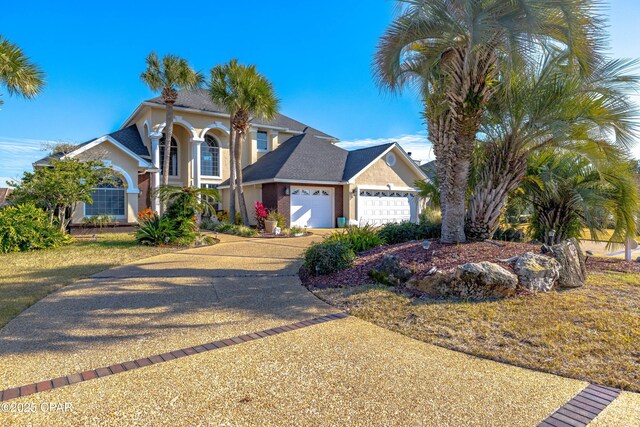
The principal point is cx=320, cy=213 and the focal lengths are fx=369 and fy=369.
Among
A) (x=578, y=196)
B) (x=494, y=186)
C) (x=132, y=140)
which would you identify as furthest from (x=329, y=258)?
(x=132, y=140)

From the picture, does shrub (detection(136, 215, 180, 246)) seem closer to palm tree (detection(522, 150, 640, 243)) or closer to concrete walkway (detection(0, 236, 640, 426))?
concrete walkway (detection(0, 236, 640, 426))

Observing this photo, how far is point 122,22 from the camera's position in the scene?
1531 centimetres

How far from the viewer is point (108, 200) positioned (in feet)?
61.0

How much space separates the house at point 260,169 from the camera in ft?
61.6

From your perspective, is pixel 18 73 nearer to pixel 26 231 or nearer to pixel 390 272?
pixel 26 231

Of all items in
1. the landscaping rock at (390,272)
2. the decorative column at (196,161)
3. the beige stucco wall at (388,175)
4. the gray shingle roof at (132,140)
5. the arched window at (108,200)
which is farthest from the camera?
the decorative column at (196,161)

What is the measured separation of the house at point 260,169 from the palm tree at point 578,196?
38.9 ft

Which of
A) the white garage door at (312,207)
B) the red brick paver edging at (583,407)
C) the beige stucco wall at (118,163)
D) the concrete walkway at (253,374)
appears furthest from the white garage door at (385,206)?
the red brick paver edging at (583,407)

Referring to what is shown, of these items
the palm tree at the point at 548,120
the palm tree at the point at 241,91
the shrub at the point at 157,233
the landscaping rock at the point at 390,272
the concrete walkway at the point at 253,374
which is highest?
the palm tree at the point at 241,91

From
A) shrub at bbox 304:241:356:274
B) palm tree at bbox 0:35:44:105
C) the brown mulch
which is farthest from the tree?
the brown mulch

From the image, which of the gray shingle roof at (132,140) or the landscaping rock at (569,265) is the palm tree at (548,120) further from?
the gray shingle roof at (132,140)

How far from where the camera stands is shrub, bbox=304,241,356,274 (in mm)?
7984

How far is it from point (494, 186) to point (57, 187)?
47.1ft

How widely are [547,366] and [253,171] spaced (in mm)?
20975
